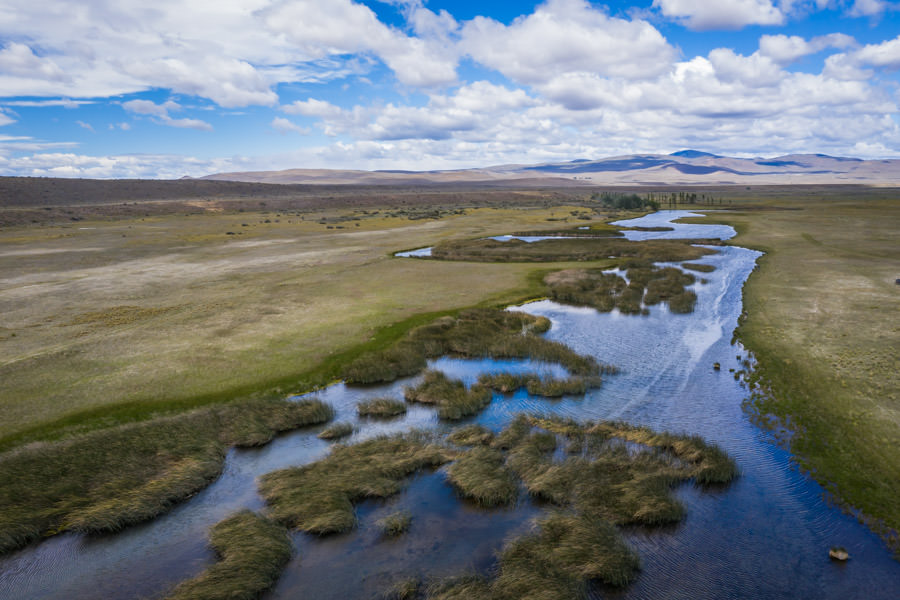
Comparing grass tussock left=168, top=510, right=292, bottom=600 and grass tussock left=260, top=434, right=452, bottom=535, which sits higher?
grass tussock left=260, top=434, right=452, bottom=535

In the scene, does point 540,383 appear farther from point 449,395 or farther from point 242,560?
point 242,560

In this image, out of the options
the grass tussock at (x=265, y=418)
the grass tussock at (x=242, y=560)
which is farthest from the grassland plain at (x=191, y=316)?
the grass tussock at (x=242, y=560)

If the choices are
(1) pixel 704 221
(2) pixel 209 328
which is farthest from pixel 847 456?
(1) pixel 704 221

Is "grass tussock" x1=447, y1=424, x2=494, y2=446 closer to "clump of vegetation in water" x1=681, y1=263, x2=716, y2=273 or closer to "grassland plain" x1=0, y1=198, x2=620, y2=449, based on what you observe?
"grassland plain" x1=0, y1=198, x2=620, y2=449

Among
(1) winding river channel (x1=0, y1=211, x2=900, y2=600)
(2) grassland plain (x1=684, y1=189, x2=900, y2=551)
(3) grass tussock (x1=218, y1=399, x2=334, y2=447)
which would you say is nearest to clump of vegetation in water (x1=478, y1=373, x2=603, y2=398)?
(1) winding river channel (x1=0, y1=211, x2=900, y2=600)

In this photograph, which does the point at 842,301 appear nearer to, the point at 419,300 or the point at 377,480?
the point at 419,300

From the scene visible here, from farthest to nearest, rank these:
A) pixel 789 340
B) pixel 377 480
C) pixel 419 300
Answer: pixel 419 300
pixel 789 340
pixel 377 480
